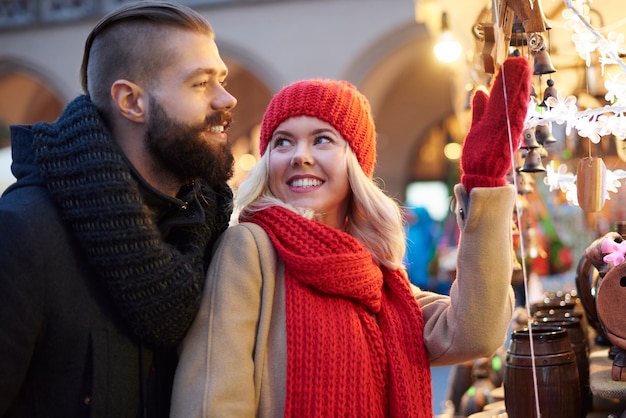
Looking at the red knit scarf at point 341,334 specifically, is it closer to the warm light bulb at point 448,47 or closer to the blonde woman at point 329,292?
the blonde woman at point 329,292

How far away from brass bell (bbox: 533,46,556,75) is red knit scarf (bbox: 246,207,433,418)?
2.38 ft

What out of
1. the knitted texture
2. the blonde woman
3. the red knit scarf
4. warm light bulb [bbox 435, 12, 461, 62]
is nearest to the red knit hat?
the blonde woman

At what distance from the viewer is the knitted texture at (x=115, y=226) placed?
5.43ft

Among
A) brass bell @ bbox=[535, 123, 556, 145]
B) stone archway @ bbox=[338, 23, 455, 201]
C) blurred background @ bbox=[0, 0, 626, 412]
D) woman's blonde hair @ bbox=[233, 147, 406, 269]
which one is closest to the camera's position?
woman's blonde hair @ bbox=[233, 147, 406, 269]

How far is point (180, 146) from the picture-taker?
1784 mm

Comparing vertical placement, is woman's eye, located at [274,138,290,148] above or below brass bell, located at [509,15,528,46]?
below

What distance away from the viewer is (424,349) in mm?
1977

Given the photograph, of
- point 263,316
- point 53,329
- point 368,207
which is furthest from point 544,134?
point 53,329

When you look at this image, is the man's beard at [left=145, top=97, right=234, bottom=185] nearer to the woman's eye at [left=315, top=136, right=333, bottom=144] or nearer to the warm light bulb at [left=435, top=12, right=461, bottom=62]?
the woman's eye at [left=315, top=136, right=333, bottom=144]

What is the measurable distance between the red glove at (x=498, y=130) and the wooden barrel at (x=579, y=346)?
792 mm

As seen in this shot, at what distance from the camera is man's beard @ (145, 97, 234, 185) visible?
1783mm

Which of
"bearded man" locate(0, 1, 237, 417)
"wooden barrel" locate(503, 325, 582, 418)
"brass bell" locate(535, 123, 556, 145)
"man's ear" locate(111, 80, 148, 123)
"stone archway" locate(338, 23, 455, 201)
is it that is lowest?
"wooden barrel" locate(503, 325, 582, 418)

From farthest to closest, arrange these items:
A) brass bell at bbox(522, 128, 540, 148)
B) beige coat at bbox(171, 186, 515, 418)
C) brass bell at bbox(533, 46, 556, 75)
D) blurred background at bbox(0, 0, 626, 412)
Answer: blurred background at bbox(0, 0, 626, 412) < brass bell at bbox(522, 128, 540, 148) < brass bell at bbox(533, 46, 556, 75) < beige coat at bbox(171, 186, 515, 418)

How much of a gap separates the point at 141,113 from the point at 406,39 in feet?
28.3
